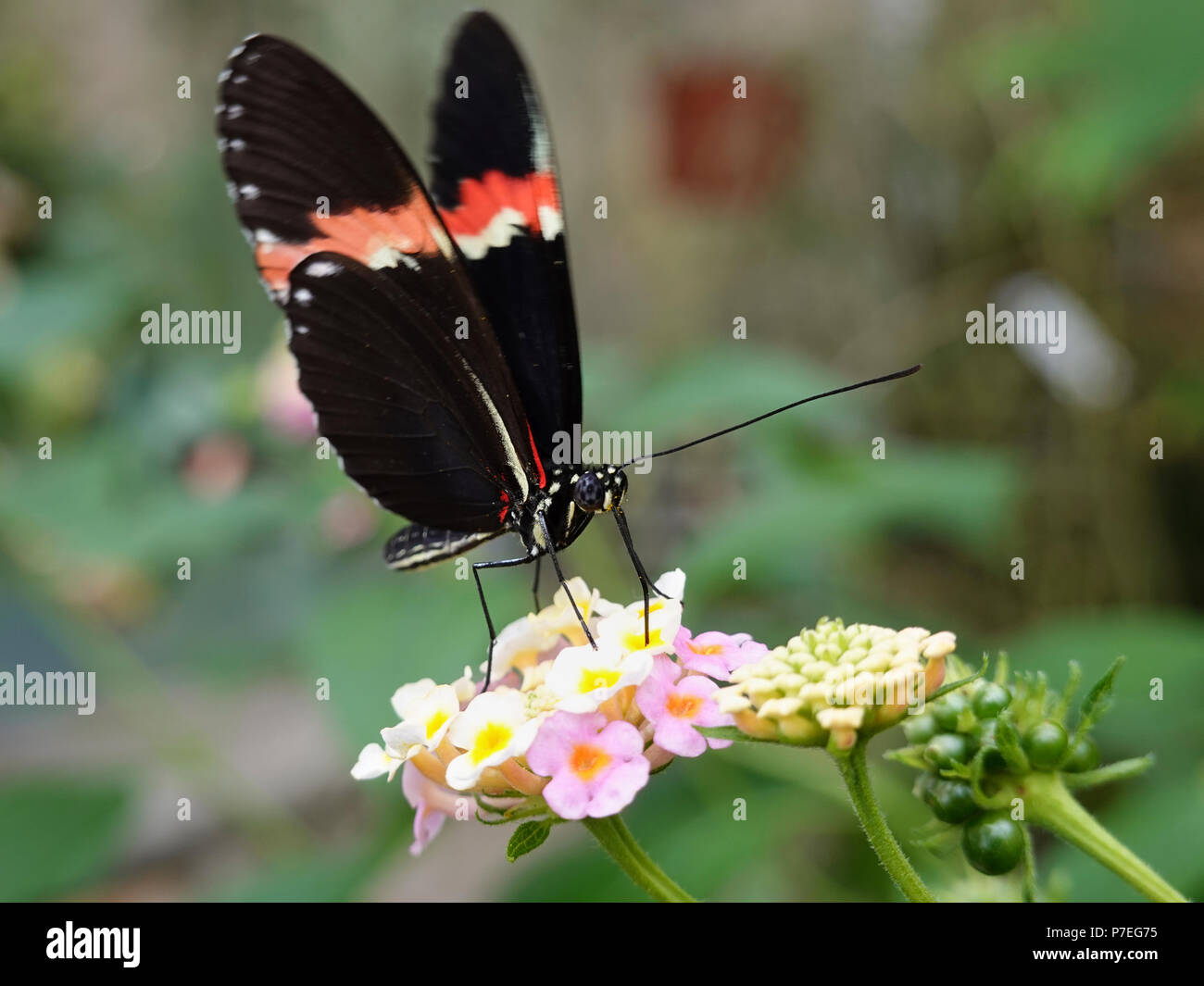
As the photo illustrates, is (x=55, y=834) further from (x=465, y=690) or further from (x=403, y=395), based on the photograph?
(x=465, y=690)

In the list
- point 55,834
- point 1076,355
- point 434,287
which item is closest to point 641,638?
point 434,287

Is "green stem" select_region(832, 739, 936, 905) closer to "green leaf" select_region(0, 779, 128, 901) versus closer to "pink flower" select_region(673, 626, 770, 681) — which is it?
"pink flower" select_region(673, 626, 770, 681)

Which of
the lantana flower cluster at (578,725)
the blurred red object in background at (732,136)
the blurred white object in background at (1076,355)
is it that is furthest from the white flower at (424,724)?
the blurred red object in background at (732,136)

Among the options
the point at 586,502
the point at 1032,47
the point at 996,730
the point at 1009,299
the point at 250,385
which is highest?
the point at 1032,47

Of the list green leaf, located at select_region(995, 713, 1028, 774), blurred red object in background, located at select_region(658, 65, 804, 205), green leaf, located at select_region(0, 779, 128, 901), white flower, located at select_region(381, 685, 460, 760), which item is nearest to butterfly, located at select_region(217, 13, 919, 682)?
white flower, located at select_region(381, 685, 460, 760)
